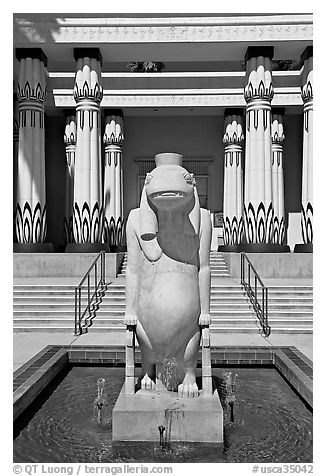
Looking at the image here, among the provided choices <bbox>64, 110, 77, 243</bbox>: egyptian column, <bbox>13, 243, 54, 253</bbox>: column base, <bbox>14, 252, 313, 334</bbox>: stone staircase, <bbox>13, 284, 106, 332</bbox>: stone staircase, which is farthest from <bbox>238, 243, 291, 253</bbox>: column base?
<bbox>64, 110, 77, 243</bbox>: egyptian column

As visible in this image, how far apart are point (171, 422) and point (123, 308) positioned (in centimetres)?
620

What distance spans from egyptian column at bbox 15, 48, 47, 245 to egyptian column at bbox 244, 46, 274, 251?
6618 millimetres

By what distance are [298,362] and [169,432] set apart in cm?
277

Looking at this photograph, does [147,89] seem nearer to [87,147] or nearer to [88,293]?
[87,147]

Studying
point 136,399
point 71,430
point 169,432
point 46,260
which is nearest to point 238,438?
point 169,432

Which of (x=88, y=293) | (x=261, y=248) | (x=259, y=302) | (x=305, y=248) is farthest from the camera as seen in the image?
(x=305, y=248)

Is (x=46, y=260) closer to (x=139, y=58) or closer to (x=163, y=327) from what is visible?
(x=139, y=58)

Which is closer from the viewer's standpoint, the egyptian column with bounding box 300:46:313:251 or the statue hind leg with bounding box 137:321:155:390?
the statue hind leg with bounding box 137:321:155:390

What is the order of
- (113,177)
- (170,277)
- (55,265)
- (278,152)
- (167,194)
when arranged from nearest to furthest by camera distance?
(167,194), (170,277), (55,265), (278,152), (113,177)

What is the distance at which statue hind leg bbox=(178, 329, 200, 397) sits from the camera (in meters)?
4.76

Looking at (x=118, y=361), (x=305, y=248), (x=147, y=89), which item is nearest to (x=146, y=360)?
(x=118, y=361)

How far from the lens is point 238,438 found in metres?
4.51

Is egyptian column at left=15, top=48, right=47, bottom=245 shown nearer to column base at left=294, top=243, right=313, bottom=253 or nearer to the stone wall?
the stone wall

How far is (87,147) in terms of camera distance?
49.3 feet
